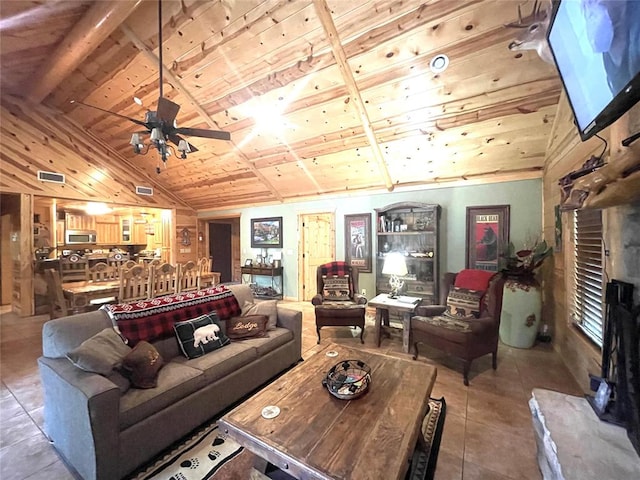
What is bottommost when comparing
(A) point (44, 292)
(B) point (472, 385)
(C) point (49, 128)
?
(B) point (472, 385)

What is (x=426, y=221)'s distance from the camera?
178 inches

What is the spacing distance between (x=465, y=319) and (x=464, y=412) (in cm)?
107

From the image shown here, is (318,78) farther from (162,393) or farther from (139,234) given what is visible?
(139,234)

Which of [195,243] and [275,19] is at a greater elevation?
[275,19]

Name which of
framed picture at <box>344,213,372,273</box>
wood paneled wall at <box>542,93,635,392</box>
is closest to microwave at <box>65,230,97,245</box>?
framed picture at <box>344,213,372,273</box>

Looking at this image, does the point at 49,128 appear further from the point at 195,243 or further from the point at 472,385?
the point at 472,385

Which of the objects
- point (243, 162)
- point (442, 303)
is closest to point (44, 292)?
point (243, 162)

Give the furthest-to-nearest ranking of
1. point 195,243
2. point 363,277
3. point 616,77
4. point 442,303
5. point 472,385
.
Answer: point 195,243
point 363,277
point 442,303
point 472,385
point 616,77

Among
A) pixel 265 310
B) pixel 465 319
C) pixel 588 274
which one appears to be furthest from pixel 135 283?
pixel 588 274

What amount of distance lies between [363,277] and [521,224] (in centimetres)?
272

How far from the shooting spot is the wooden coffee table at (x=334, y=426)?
110 cm

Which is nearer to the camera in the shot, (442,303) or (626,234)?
(626,234)

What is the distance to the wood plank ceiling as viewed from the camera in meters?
2.55

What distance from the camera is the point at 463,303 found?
3104 mm
